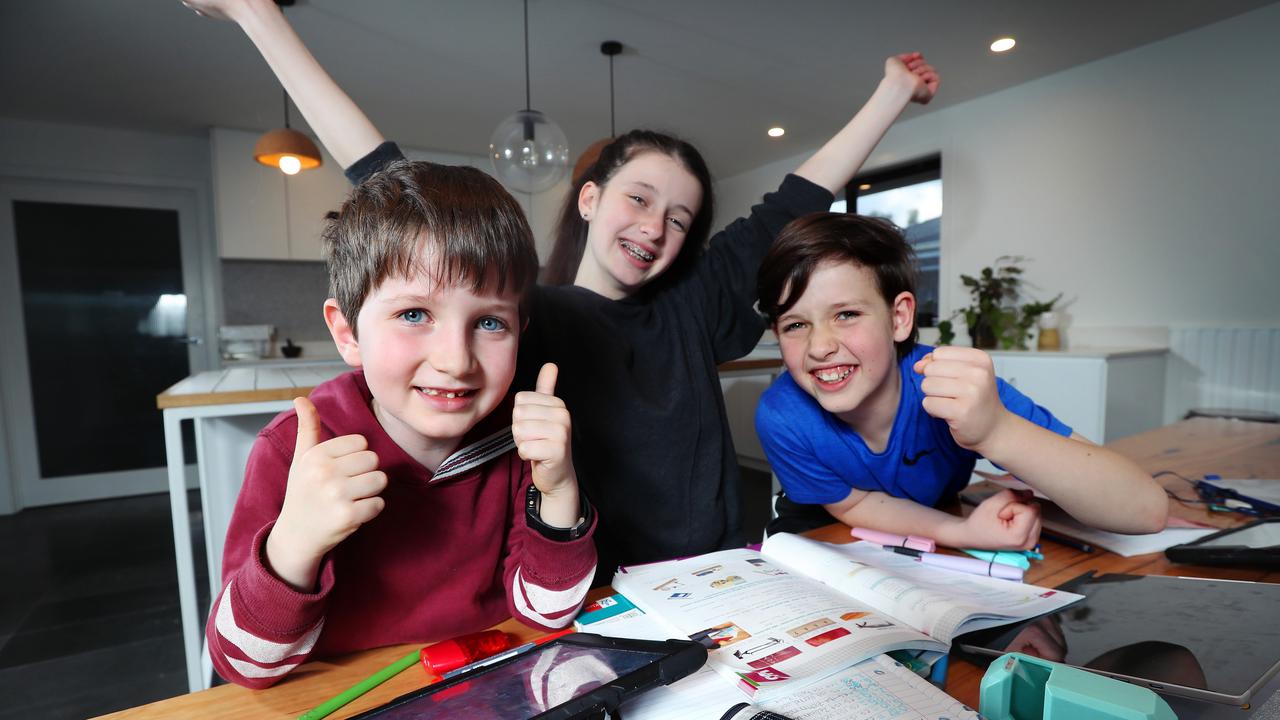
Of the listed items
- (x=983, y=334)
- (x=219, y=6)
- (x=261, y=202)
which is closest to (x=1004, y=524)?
(x=219, y=6)

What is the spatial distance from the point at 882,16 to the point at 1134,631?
275 centimetres

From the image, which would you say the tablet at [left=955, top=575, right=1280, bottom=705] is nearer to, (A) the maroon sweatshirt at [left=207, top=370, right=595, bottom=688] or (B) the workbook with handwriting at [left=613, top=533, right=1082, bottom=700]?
(B) the workbook with handwriting at [left=613, top=533, right=1082, bottom=700]

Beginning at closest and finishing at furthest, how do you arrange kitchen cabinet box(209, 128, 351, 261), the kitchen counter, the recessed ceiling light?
the kitchen counter, the recessed ceiling light, kitchen cabinet box(209, 128, 351, 261)

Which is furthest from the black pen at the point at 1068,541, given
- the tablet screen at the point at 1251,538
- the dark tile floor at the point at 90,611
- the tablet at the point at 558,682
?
the dark tile floor at the point at 90,611

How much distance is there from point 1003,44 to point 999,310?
134 centimetres

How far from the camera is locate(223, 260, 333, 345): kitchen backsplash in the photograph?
163 inches

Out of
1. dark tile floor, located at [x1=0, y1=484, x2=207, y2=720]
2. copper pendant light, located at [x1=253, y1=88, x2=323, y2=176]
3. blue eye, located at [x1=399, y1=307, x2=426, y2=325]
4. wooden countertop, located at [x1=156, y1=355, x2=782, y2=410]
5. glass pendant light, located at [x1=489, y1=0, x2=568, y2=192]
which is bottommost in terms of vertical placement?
dark tile floor, located at [x1=0, y1=484, x2=207, y2=720]

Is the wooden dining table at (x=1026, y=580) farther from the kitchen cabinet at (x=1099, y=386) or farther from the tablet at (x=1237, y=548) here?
the kitchen cabinet at (x=1099, y=386)

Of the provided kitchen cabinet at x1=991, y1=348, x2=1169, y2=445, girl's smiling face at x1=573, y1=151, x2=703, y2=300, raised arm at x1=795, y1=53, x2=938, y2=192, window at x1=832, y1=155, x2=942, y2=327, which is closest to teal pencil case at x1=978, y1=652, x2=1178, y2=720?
girl's smiling face at x1=573, y1=151, x2=703, y2=300

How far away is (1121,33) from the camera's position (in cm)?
283

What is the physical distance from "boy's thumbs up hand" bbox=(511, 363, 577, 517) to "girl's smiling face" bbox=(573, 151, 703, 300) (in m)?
0.44

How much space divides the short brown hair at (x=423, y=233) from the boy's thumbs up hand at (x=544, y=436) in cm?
13

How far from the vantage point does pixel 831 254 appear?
93 cm

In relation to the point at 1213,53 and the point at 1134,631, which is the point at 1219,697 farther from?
the point at 1213,53
